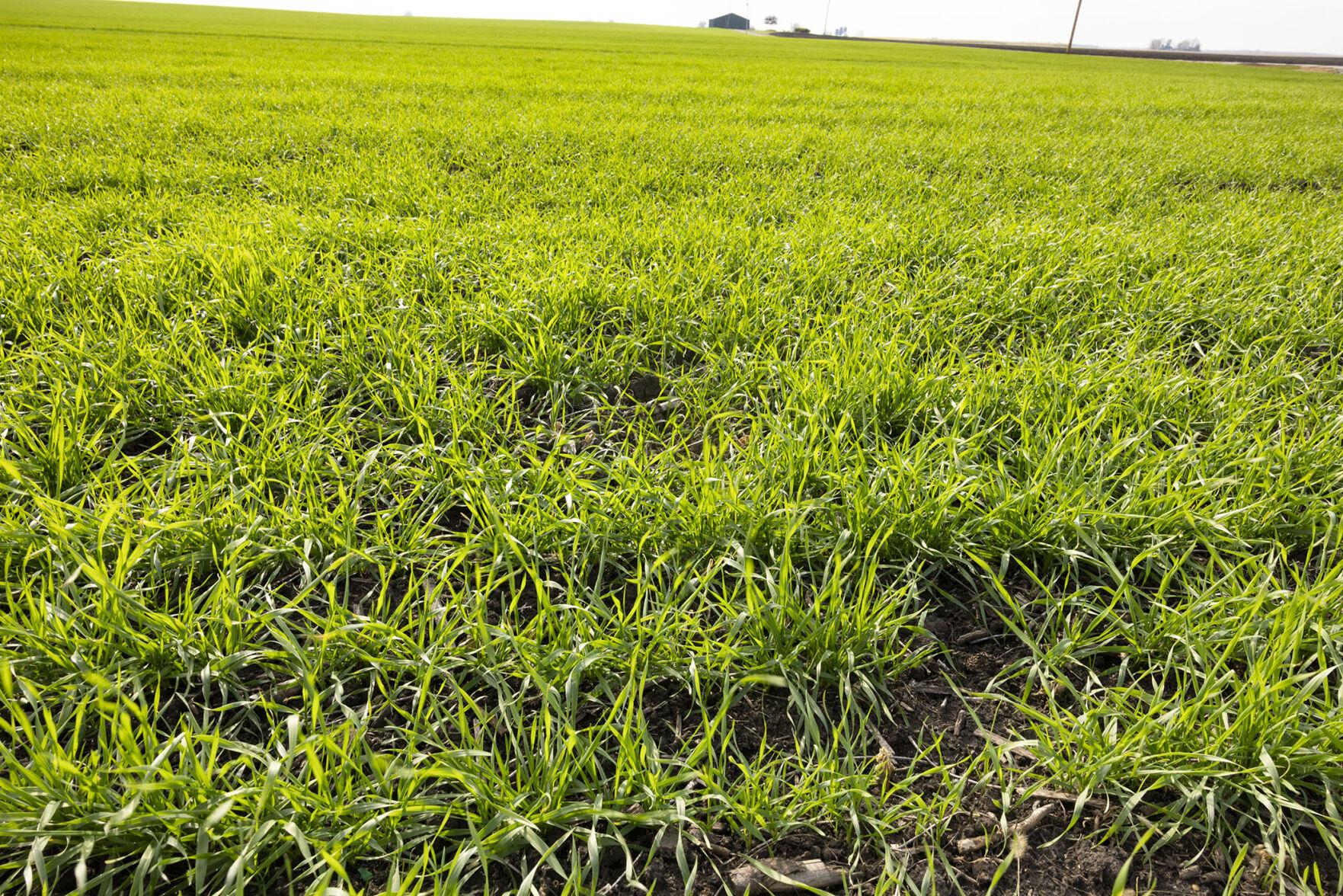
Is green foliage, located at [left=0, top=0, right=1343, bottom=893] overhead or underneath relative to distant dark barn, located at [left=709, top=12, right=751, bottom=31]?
underneath

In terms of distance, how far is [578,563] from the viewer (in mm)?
1648

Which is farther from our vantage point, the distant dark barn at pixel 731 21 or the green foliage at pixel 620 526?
the distant dark barn at pixel 731 21

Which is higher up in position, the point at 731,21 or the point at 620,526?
the point at 731,21

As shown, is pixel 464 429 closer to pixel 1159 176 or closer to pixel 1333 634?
pixel 1333 634

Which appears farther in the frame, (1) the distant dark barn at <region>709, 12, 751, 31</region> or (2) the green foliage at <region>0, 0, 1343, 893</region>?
(1) the distant dark barn at <region>709, 12, 751, 31</region>

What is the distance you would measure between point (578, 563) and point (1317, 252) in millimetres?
4217

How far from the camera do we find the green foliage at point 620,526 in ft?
3.83

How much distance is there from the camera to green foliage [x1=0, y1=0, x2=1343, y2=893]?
1166 millimetres

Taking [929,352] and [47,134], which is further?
[47,134]

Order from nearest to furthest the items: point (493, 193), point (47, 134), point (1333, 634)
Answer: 1. point (1333, 634)
2. point (493, 193)
3. point (47, 134)

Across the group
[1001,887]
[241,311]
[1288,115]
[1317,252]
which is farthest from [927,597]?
[1288,115]

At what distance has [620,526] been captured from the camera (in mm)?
1723

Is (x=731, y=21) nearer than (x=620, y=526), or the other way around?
(x=620, y=526)

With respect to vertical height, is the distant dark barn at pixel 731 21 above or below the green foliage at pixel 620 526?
above
